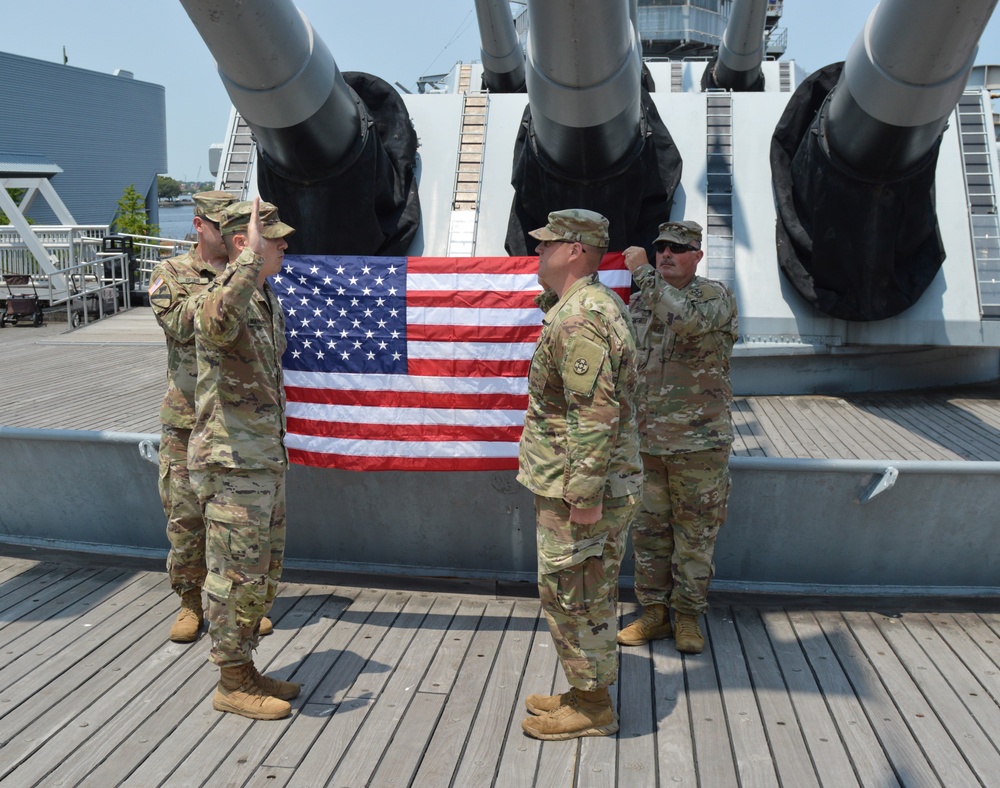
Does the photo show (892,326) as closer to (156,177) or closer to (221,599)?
(221,599)

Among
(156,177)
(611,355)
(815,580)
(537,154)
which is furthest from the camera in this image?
(156,177)

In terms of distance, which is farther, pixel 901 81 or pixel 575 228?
pixel 901 81

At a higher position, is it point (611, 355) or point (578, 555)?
point (611, 355)

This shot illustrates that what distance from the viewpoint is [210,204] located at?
3.34 meters

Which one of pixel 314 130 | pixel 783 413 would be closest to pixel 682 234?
pixel 314 130

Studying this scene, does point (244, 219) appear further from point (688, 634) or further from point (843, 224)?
point (843, 224)

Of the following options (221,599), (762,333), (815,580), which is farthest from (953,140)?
(221,599)

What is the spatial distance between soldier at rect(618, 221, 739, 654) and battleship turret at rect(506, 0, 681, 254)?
127 cm

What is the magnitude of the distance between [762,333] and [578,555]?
431 centimetres

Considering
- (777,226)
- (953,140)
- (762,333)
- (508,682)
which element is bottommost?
(508,682)

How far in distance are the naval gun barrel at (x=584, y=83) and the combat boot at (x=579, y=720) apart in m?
2.75

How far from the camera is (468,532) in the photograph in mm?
4012

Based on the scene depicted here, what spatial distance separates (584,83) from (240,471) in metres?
2.64

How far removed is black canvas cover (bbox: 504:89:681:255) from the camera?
226 inches
